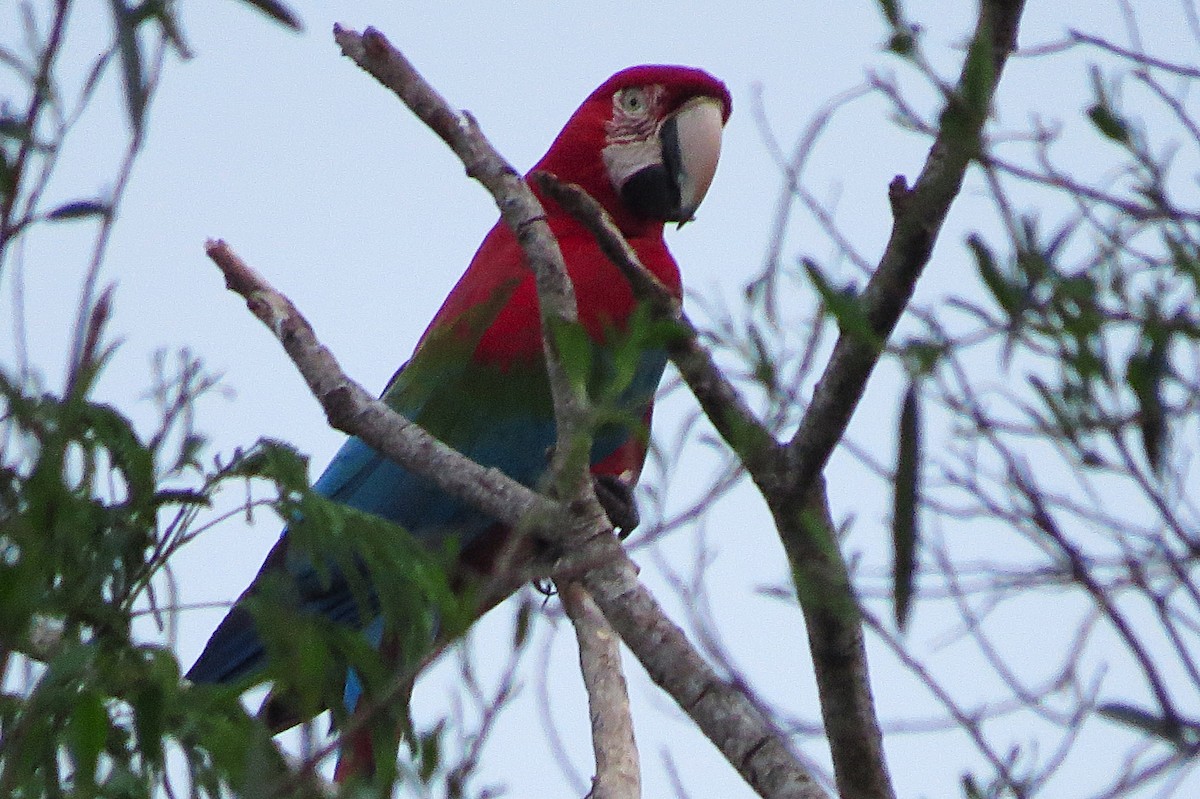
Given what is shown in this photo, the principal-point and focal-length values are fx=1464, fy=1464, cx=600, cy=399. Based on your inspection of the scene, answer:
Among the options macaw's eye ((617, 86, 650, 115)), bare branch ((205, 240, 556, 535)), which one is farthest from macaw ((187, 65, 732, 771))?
bare branch ((205, 240, 556, 535))

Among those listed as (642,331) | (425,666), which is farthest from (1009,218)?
(425,666)

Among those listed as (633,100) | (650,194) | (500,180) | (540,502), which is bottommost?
(540,502)

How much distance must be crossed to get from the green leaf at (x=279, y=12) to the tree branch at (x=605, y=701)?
1.05 m

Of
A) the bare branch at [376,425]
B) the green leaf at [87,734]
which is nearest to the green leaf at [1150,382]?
the bare branch at [376,425]

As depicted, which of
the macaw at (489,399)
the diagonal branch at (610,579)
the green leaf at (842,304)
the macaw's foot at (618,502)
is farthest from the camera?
the macaw at (489,399)

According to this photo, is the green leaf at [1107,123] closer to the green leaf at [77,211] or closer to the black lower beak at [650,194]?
the green leaf at [77,211]

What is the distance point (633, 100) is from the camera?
2.67 m

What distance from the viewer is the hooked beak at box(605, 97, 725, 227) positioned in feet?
8.52

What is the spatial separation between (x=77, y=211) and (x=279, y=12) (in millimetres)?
174

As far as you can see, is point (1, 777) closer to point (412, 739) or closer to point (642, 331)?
point (412, 739)

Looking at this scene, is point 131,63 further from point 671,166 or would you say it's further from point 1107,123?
point 671,166

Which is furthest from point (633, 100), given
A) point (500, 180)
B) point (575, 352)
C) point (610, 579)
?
point (575, 352)

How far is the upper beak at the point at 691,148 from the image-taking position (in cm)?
260

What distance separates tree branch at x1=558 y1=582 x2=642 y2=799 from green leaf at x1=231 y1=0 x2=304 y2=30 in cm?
105
